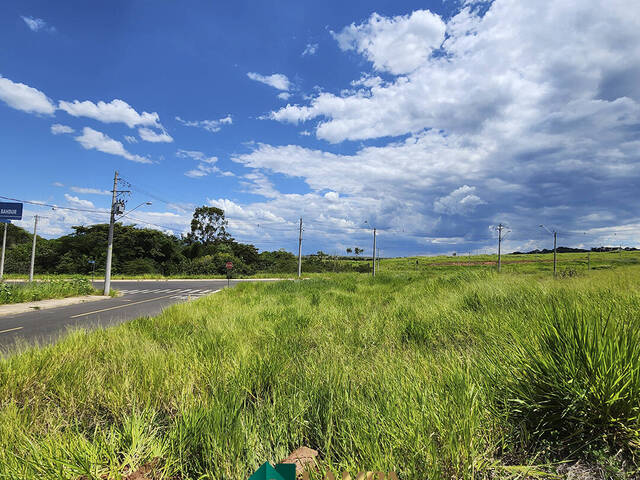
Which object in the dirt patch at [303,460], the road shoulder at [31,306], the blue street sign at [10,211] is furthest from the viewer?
the blue street sign at [10,211]

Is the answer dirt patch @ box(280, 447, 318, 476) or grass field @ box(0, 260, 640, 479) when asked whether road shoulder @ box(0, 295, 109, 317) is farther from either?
dirt patch @ box(280, 447, 318, 476)

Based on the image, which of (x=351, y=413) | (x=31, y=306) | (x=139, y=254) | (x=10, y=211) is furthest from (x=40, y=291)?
(x=139, y=254)

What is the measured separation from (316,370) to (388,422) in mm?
1455

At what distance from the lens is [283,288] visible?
55.8 ft

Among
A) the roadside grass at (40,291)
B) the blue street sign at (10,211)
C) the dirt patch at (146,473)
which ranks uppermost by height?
the blue street sign at (10,211)

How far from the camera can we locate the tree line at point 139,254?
47688 millimetres

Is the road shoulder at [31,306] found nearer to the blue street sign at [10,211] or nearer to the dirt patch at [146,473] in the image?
the blue street sign at [10,211]

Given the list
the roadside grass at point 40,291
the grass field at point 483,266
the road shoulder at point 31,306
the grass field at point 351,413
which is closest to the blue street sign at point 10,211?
the roadside grass at point 40,291

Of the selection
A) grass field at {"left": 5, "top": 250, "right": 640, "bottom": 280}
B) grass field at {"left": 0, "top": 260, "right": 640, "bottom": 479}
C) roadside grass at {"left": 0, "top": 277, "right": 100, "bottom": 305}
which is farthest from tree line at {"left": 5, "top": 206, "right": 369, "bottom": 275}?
grass field at {"left": 0, "top": 260, "right": 640, "bottom": 479}

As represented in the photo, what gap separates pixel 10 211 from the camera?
21.0 m

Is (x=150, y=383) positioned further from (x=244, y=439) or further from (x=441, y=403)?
(x=441, y=403)

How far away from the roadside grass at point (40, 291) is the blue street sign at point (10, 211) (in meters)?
4.54

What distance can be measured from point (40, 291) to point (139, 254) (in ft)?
110

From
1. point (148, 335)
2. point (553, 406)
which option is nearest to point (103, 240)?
point (148, 335)
